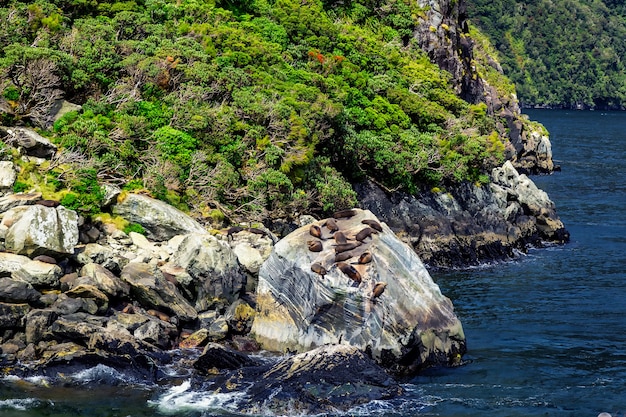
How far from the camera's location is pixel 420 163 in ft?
142

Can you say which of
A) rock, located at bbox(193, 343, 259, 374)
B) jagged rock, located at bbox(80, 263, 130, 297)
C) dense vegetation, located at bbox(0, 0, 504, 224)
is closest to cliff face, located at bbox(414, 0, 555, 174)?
dense vegetation, located at bbox(0, 0, 504, 224)

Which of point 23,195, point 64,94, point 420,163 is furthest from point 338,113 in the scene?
point 23,195

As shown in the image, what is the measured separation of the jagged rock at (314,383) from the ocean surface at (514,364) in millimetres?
478

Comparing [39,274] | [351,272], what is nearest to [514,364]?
[351,272]

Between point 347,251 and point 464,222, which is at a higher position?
point 347,251

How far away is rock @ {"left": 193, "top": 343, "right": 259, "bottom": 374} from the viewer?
74.9 ft

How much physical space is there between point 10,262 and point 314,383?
10190mm

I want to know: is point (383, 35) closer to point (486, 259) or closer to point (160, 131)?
point (486, 259)

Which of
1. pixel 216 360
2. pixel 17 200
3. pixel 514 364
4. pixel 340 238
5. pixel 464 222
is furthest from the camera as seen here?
pixel 464 222

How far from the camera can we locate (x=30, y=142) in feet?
101

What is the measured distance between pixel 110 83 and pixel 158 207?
875 centimetres

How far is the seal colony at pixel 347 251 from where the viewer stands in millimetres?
24828

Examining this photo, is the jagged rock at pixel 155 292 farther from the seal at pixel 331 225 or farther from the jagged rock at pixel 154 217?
the seal at pixel 331 225

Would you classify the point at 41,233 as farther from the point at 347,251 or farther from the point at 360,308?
the point at 360,308
